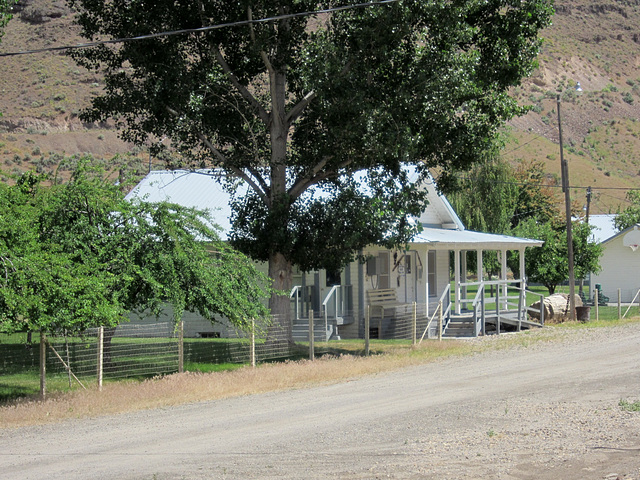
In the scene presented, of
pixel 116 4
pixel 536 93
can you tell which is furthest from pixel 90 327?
pixel 536 93

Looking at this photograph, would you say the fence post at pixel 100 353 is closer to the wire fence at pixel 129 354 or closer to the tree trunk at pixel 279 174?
the wire fence at pixel 129 354

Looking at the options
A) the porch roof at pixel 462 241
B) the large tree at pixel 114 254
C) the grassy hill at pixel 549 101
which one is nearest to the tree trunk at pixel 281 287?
the large tree at pixel 114 254

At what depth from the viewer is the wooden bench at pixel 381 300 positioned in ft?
85.6

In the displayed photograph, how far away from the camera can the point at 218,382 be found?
50.8ft

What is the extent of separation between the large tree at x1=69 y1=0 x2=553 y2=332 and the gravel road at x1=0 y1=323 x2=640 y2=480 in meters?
5.21

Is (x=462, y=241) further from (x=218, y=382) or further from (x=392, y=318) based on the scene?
(x=218, y=382)

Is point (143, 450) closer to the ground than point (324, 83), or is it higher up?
closer to the ground

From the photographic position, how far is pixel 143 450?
9.73 metres

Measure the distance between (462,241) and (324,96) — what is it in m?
9.56

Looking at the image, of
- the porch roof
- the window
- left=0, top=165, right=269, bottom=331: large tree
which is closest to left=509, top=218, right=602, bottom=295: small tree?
the porch roof

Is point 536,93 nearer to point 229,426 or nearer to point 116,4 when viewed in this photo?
point 116,4

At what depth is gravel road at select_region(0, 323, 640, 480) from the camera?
28.1 ft

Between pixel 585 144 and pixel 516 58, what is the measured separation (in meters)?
79.8

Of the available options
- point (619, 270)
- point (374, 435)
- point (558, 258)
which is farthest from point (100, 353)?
point (619, 270)
